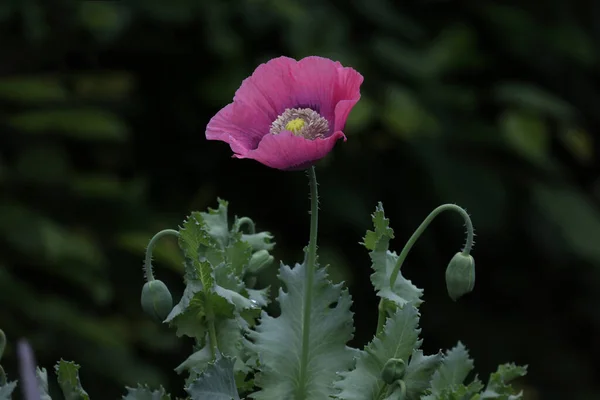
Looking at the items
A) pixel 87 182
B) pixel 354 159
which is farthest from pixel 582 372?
pixel 87 182

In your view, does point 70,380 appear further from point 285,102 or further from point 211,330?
point 285,102

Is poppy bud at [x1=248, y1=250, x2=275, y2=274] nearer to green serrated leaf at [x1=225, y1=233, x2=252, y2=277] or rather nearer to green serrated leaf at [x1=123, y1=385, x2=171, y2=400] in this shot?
green serrated leaf at [x1=225, y1=233, x2=252, y2=277]

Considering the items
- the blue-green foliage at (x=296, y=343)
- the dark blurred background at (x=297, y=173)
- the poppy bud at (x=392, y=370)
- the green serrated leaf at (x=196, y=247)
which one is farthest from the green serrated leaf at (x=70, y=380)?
the dark blurred background at (x=297, y=173)

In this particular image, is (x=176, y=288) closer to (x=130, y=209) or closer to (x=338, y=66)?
(x=130, y=209)

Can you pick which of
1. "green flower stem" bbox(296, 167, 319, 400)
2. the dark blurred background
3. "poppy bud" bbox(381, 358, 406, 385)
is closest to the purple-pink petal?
"green flower stem" bbox(296, 167, 319, 400)

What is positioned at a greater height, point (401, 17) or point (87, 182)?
point (401, 17)

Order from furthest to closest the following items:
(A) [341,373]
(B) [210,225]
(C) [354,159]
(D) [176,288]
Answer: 1. (C) [354,159]
2. (D) [176,288]
3. (B) [210,225]
4. (A) [341,373]

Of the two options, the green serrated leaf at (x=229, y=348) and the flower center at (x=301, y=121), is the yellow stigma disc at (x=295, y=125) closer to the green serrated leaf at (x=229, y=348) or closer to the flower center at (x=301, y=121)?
the flower center at (x=301, y=121)
